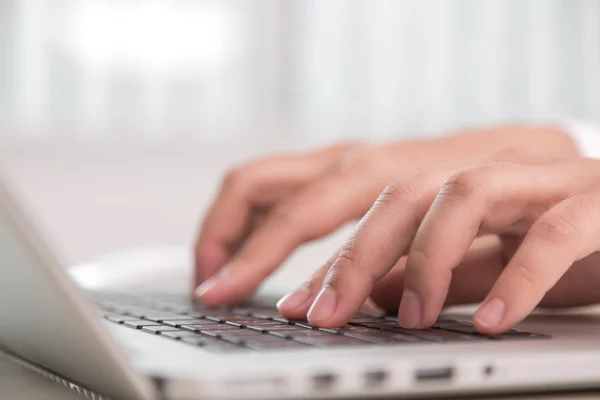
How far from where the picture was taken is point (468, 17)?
269 cm

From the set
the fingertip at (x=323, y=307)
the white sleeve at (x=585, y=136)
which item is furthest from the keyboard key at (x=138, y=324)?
the white sleeve at (x=585, y=136)

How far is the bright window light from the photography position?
246 centimetres

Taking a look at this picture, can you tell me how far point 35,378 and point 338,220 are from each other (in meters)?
0.45

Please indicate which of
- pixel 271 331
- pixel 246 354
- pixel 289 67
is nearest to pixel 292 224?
pixel 271 331

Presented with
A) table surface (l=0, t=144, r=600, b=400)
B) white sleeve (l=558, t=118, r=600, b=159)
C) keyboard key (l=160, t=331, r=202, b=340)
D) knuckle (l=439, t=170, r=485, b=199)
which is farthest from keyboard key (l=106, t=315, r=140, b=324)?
table surface (l=0, t=144, r=600, b=400)

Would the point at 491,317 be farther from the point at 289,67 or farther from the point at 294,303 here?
the point at 289,67

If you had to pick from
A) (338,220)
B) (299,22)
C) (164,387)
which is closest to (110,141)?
(299,22)

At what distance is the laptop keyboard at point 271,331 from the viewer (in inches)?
16.6

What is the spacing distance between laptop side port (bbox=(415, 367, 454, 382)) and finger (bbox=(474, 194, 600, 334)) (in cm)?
13

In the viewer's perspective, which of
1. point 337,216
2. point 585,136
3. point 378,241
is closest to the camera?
point 378,241

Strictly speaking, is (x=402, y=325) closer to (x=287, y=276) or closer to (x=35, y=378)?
(x=35, y=378)

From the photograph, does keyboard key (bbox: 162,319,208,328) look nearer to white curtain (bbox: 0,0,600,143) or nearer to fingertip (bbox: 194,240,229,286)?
fingertip (bbox: 194,240,229,286)

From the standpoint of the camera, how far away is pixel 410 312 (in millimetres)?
527

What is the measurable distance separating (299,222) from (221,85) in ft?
5.87
